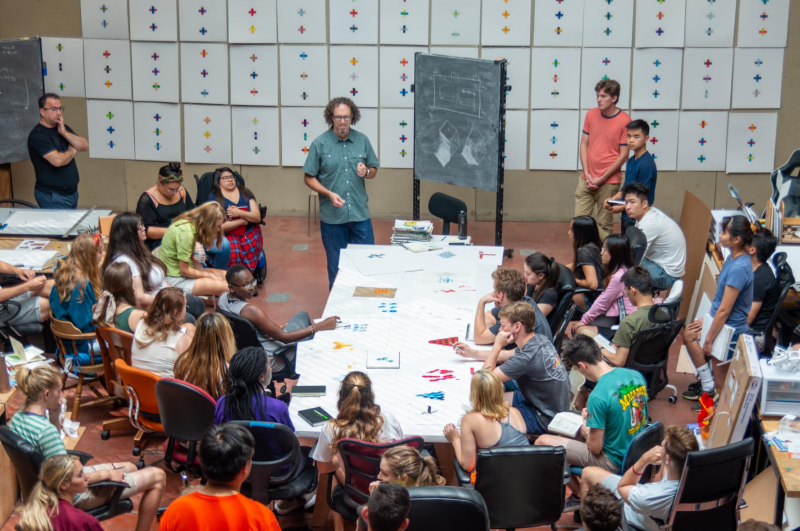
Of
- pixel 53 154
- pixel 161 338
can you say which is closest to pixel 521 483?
pixel 161 338

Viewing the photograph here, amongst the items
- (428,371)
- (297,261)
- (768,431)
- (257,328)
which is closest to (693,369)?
(768,431)

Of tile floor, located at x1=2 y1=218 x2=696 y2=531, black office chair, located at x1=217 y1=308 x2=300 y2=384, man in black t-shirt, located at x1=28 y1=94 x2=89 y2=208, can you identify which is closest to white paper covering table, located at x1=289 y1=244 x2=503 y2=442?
black office chair, located at x1=217 y1=308 x2=300 y2=384

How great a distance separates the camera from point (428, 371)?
185 inches

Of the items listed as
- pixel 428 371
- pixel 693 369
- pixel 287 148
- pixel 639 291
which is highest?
pixel 287 148

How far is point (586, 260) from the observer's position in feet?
20.1

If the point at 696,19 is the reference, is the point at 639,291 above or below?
below

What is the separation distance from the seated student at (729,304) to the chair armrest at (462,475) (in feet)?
7.37

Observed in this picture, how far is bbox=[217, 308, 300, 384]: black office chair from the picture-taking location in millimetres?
5043

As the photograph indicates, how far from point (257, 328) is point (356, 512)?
5.59ft

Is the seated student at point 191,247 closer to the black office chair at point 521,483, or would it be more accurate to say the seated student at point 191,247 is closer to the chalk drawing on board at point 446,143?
the chalk drawing on board at point 446,143

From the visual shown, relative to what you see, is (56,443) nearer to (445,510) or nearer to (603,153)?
(445,510)

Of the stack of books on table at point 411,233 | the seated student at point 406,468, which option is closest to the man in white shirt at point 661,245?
the stack of books on table at point 411,233

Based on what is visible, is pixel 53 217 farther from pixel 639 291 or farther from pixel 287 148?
pixel 639 291

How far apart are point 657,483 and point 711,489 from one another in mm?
229
